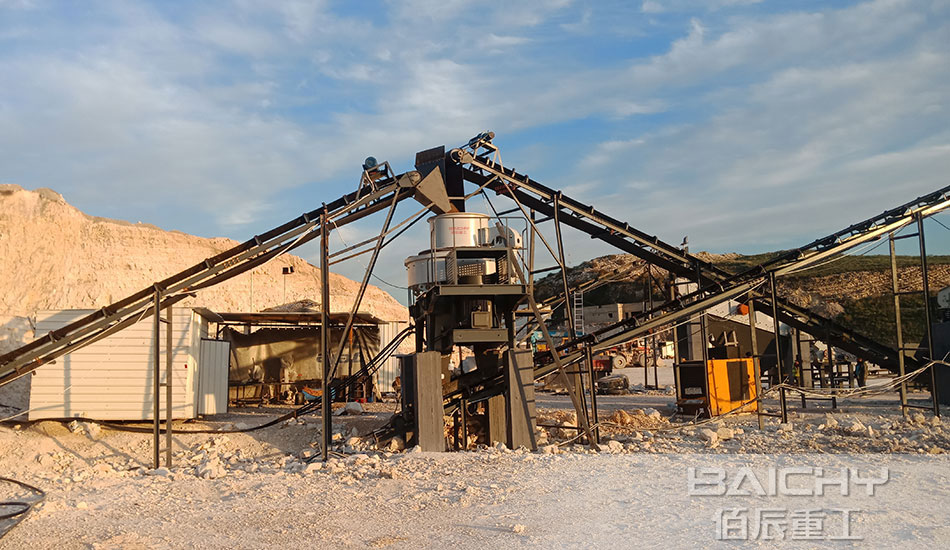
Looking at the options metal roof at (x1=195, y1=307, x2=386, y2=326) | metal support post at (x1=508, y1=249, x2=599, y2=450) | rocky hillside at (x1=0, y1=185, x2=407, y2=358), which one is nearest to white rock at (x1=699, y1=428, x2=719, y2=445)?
metal support post at (x1=508, y1=249, x2=599, y2=450)

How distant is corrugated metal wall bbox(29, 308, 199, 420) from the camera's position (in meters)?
16.8

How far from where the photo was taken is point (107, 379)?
55.9 ft

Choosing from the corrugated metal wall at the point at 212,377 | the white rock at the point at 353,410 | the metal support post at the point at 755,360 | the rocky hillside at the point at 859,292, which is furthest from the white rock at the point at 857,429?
the rocky hillside at the point at 859,292

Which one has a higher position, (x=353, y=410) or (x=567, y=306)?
(x=567, y=306)

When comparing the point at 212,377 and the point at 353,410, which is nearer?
the point at 212,377

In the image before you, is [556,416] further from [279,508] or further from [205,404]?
[279,508]

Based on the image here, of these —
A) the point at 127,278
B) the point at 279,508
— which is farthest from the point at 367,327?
the point at 127,278

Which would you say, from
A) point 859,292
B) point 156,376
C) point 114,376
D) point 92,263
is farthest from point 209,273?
point 859,292

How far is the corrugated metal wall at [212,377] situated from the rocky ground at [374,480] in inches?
28.6

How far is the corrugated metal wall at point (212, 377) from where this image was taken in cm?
1853

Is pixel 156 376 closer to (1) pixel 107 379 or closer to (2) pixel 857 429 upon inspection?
(1) pixel 107 379

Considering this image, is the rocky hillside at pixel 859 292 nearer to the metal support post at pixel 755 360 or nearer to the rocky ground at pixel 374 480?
the metal support post at pixel 755 360

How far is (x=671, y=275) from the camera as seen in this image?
22484 mm

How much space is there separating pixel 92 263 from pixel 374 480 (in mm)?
44083
